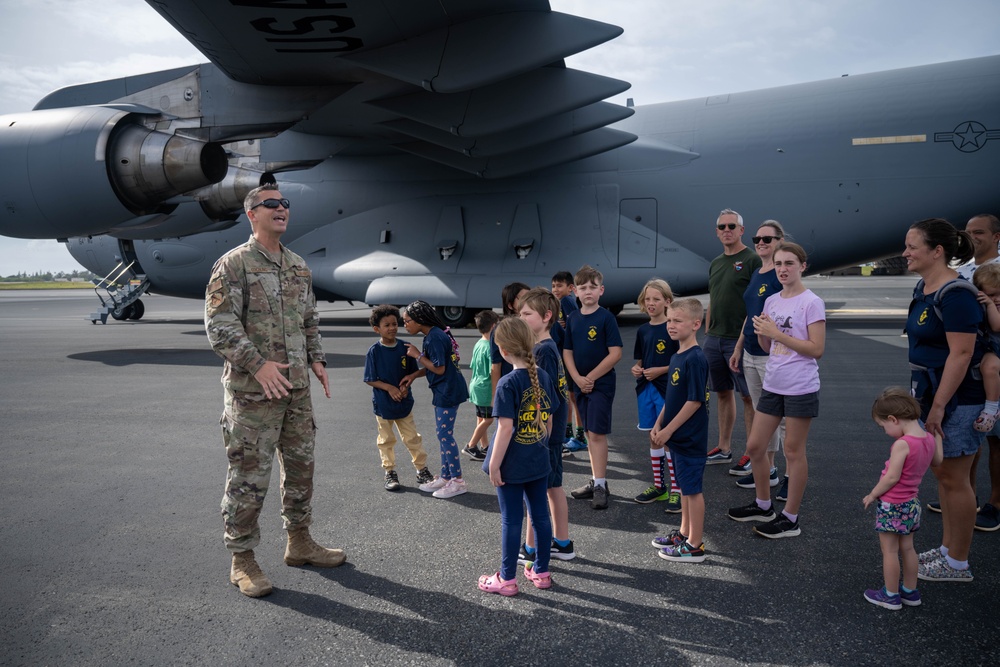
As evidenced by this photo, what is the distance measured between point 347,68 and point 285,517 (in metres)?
7.33

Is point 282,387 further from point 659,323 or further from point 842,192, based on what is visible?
point 842,192

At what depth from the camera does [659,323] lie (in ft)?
14.8

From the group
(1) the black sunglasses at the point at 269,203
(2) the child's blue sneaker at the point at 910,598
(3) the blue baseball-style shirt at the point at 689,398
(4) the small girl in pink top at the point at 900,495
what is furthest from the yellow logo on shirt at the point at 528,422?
(2) the child's blue sneaker at the point at 910,598

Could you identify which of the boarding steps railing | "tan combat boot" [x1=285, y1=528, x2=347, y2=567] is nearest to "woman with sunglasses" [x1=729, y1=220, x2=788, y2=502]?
"tan combat boot" [x1=285, y1=528, x2=347, y2=567]

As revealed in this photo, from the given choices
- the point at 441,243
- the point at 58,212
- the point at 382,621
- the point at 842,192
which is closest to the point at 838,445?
the point at 382,621

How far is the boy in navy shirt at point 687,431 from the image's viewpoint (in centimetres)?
347

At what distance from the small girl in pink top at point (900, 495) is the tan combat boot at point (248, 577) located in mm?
3004

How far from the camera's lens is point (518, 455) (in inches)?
123

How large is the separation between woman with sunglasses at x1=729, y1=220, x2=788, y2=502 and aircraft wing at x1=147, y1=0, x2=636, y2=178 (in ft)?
15.7

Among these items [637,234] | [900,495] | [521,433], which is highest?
[637,234]

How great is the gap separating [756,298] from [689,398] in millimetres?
1340

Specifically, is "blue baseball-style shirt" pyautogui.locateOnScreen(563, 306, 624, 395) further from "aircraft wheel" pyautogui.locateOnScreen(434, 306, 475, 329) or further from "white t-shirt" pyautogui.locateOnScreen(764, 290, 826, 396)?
"aircraft wheel" pyautogui.locateOnScreen(434, 306, 475, 329)

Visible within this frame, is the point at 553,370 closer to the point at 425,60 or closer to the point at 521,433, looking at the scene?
the point at 521,433

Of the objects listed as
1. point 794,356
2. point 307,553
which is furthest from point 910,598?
point 307,553
